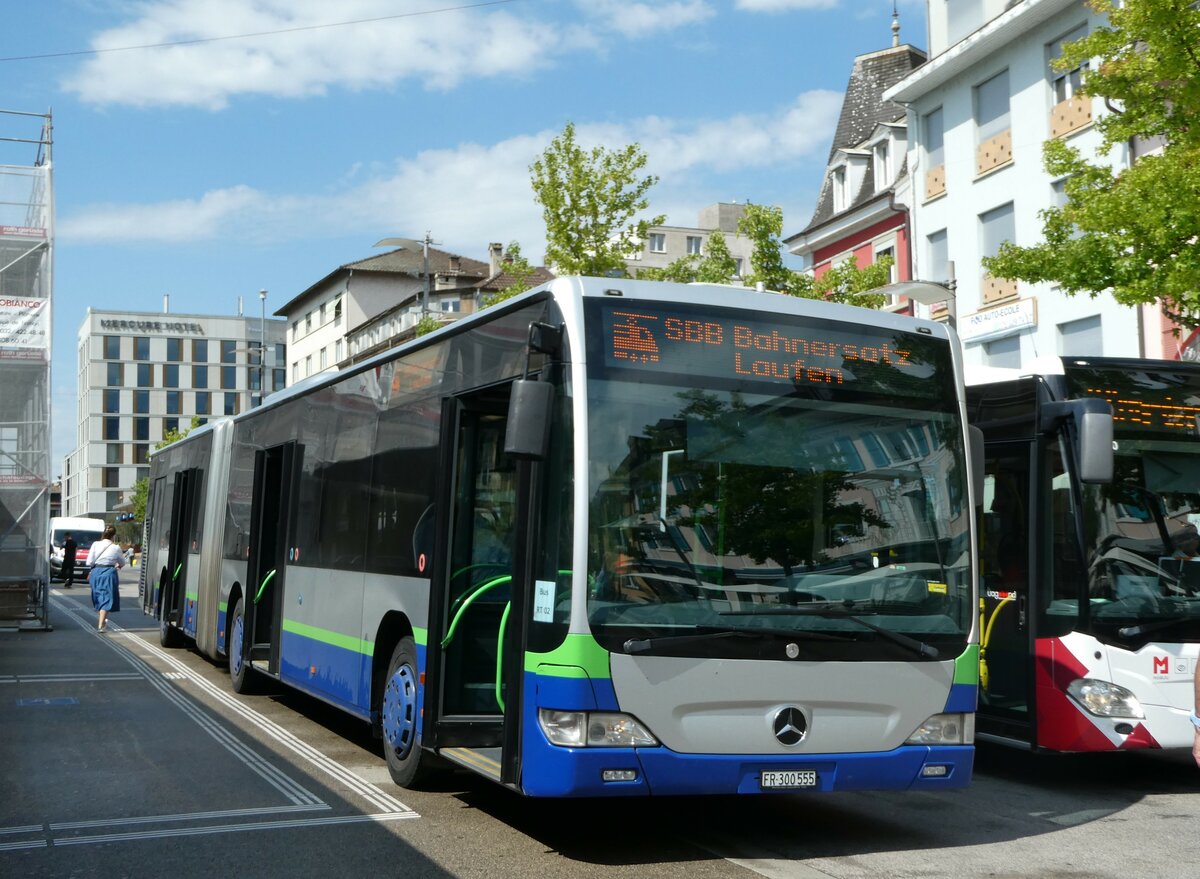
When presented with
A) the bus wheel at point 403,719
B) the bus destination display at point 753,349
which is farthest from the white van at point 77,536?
the bus destination display at point 753,349

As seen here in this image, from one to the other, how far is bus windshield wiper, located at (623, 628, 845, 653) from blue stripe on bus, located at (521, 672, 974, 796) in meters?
0.22

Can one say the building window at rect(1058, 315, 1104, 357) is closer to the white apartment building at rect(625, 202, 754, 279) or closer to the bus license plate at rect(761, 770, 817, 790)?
the bus license plate at rect(761, 770, 817, 790)

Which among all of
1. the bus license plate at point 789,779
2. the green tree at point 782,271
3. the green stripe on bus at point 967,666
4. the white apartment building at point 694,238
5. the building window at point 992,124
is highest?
the white apartment building at point 694,238

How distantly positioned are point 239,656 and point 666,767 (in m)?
8.87

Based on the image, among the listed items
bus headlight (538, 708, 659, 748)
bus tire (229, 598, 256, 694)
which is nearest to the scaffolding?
bus tire (229, 598, 256, 694)

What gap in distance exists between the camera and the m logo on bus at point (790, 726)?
720cm

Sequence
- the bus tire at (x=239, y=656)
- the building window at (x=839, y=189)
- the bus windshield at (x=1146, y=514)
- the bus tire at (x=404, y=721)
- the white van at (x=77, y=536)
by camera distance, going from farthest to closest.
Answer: the white van at (x=77, y=536)
the building window at (x=839, y=189)
the bus tire at (x=239, y=656)
the bus windshield at (x=1146, y=514)
the bus tire at (x=404, y=721)

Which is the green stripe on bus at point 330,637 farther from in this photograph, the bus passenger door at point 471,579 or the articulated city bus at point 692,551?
the bus passenger door at point 471,579

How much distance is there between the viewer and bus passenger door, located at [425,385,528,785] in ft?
27.4

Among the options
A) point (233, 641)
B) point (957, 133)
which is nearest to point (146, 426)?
point (957, 133)

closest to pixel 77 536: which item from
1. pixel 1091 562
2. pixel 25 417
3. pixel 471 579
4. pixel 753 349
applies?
pixel 25 417

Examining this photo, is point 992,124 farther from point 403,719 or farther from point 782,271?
point 403,719

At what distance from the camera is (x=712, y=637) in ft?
22.9

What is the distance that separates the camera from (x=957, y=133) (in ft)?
113
